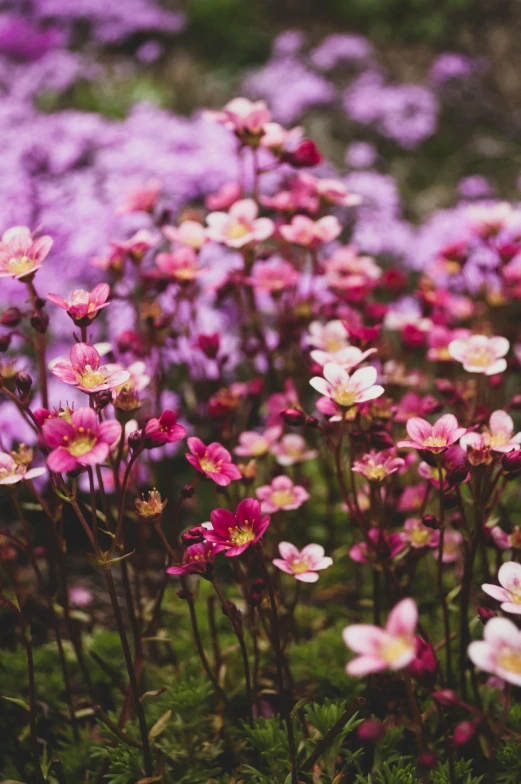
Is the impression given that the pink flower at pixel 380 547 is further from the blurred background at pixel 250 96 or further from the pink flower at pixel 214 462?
the blurred background at pixel 250 96

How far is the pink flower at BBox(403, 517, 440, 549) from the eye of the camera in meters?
1.41

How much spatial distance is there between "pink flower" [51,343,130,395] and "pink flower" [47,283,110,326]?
0.07 m

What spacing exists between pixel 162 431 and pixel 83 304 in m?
0.26

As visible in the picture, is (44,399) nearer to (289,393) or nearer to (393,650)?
(289,393)

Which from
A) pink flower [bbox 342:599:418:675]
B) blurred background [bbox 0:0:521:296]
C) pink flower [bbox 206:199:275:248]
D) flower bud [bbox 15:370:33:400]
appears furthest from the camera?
blurred background [bbox 0:0:521:296]

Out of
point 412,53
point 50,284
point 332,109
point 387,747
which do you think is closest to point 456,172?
point 332,109

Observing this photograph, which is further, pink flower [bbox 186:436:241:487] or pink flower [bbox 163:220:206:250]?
pink flower [bbox 163:220:206:250]

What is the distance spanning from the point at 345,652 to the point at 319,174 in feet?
9.29

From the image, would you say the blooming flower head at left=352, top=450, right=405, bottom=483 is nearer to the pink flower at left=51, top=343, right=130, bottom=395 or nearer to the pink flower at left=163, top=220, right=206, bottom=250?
the pink flower at left=51, top=343, right=130, bottom=395

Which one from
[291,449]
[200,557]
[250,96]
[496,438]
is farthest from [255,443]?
[250,96]

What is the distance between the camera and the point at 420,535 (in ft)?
4.73

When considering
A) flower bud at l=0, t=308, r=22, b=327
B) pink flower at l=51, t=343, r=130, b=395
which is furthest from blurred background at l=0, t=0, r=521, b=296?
pink flower at l=51, t=343, r=130, b=395

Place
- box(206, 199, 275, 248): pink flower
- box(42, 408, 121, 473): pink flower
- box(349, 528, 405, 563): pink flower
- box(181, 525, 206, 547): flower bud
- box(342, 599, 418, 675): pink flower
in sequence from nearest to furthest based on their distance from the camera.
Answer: box(342, 599, 418, 675): pink flower, box(42, 408, 121, 473): pink flower, box(181, 525, 206, 547): flower bud, box(349, 528, 405, 563): pink flower, box(206, 199, 275, 248): pink flower

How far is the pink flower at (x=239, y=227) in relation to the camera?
164cm
